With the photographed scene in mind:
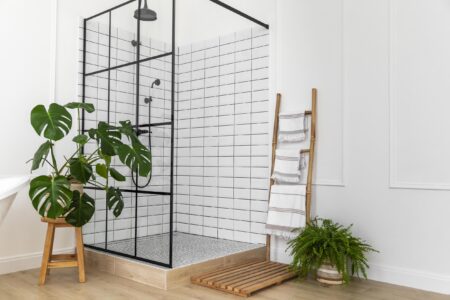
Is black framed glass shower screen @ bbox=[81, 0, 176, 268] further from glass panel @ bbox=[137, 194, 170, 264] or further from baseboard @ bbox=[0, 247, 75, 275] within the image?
baseboard @ bbox=[0, 247, 75, 275]

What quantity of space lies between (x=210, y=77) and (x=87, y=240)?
1.99m

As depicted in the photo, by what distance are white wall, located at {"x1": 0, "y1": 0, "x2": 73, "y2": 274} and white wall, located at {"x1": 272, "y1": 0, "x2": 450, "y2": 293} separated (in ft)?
6.84

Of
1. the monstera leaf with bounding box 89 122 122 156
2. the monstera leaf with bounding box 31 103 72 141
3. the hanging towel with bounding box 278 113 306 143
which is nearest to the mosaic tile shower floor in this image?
the monstera leaf with bounding box 89 122 122 156

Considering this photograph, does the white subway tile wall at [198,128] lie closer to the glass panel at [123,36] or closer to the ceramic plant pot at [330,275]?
the glass panel at [123,36]

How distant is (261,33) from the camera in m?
3.64

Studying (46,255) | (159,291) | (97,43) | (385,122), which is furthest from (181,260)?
(97,43)

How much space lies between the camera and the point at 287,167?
10.6ft

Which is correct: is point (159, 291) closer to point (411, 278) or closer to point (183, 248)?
point (183, 248)

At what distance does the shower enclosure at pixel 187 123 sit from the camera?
339cm

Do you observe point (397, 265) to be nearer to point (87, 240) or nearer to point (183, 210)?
point (183, 210)

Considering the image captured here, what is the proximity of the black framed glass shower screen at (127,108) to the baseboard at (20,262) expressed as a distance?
1.30 ft

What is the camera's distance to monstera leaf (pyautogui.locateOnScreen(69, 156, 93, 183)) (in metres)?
2.58

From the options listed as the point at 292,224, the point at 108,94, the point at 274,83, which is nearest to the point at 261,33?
the point at 274,83

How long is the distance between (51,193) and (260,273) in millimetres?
1591
